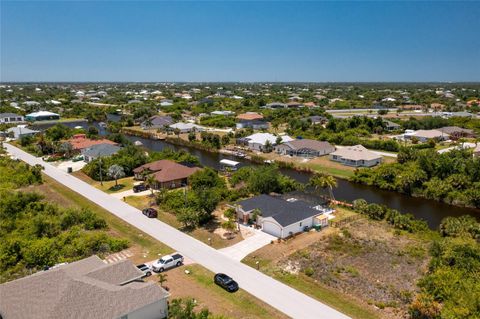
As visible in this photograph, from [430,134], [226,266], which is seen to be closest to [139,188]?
[226,266]

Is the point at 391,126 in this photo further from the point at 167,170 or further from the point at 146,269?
the point at 146,269

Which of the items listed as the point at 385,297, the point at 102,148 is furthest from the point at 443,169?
the point at 102,148

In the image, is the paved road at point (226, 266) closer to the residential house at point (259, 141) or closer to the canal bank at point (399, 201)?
the canal bank at point (399, 201)

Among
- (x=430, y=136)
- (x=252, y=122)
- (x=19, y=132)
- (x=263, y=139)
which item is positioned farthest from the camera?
(x=252, y=122)

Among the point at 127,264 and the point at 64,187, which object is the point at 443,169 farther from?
the point at 64,187

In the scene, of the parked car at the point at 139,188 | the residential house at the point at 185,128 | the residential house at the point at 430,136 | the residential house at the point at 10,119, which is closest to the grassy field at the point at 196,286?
the parked car at the point at 139,188
